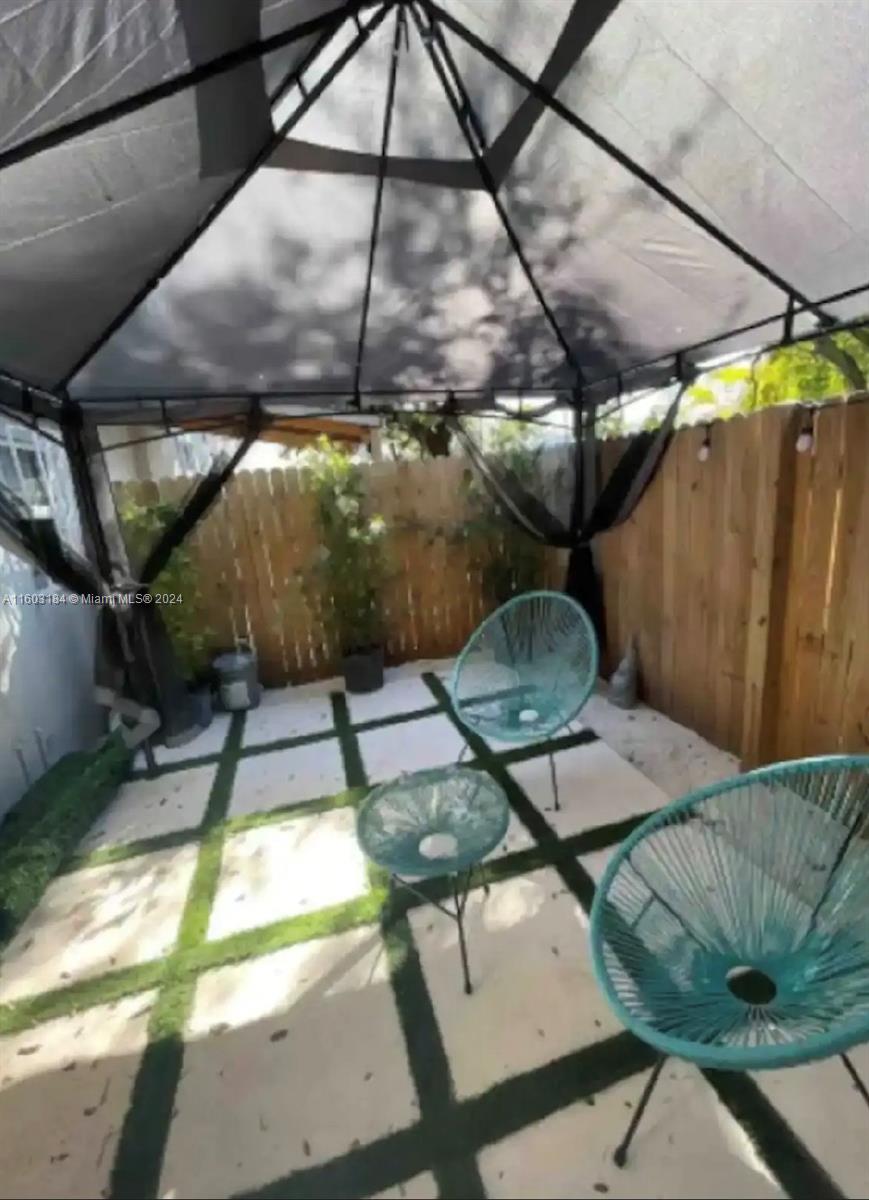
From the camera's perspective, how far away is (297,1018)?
1.38m

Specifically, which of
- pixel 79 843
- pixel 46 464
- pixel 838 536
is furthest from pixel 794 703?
pixel 46 464

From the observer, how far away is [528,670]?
2594 millimetres

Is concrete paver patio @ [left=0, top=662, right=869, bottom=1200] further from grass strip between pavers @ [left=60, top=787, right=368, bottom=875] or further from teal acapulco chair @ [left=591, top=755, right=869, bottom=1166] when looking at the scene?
teal acapulco chair @ [left=591, top=755, right=869, bottom=1166]

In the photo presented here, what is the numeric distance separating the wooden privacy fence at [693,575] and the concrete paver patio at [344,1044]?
67 cm

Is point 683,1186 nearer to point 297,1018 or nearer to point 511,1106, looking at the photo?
point 511,1106

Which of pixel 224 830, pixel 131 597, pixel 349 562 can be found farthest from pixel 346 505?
pixel 224 830

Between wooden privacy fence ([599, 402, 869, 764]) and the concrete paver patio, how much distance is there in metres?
0.58

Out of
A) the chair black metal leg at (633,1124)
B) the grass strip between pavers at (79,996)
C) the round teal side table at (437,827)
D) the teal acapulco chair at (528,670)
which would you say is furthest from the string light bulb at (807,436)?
the grass strip between pavers at (79,996)

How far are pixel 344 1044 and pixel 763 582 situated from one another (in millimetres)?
2044

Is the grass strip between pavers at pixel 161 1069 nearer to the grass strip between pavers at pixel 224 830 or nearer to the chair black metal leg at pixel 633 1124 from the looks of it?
the grass strip between pavers at pixel 224 830

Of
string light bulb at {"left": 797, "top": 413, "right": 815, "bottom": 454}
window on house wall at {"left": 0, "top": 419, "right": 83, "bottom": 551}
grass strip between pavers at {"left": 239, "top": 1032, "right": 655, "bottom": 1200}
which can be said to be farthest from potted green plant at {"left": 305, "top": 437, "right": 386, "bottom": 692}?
grass strip between pavers at {"left": 239, "top": 1032, "right": 655, "bottom": 1200}

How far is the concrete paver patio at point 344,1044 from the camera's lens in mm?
1051

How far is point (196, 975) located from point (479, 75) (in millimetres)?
2563

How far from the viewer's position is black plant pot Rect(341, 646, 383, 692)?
136 inches
